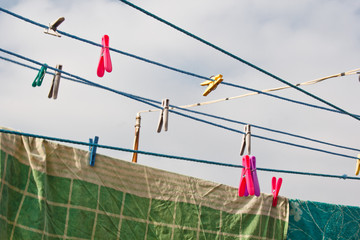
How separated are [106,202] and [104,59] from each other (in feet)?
2.87

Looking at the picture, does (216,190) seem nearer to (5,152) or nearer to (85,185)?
(85,185)

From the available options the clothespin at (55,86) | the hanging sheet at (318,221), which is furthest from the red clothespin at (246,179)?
the clothespin at (55,86)

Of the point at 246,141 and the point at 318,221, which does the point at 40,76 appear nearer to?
the point at 246,141

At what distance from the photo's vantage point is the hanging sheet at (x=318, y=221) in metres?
4.10

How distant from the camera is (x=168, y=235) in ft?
11.2

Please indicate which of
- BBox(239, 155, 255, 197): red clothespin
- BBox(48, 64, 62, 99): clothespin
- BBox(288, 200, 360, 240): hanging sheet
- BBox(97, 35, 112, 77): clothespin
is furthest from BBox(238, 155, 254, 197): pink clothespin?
BBox(48, 64, 62, 99): clothespin

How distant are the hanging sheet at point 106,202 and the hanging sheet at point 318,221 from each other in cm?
21

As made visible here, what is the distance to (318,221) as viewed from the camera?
4152 mm

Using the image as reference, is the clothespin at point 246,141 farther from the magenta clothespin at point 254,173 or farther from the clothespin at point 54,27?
the clothespin at point 54,27

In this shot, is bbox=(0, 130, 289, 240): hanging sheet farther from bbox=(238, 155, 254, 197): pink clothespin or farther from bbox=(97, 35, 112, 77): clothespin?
bbox=(97, 35, 112, 77): clothespin

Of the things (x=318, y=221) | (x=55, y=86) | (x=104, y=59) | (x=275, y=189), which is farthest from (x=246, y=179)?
(x=55, y=86)

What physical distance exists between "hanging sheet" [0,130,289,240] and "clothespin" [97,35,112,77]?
0.51 metres

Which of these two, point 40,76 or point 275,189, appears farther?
point 275,189

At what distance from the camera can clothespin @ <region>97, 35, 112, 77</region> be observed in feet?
10.0
